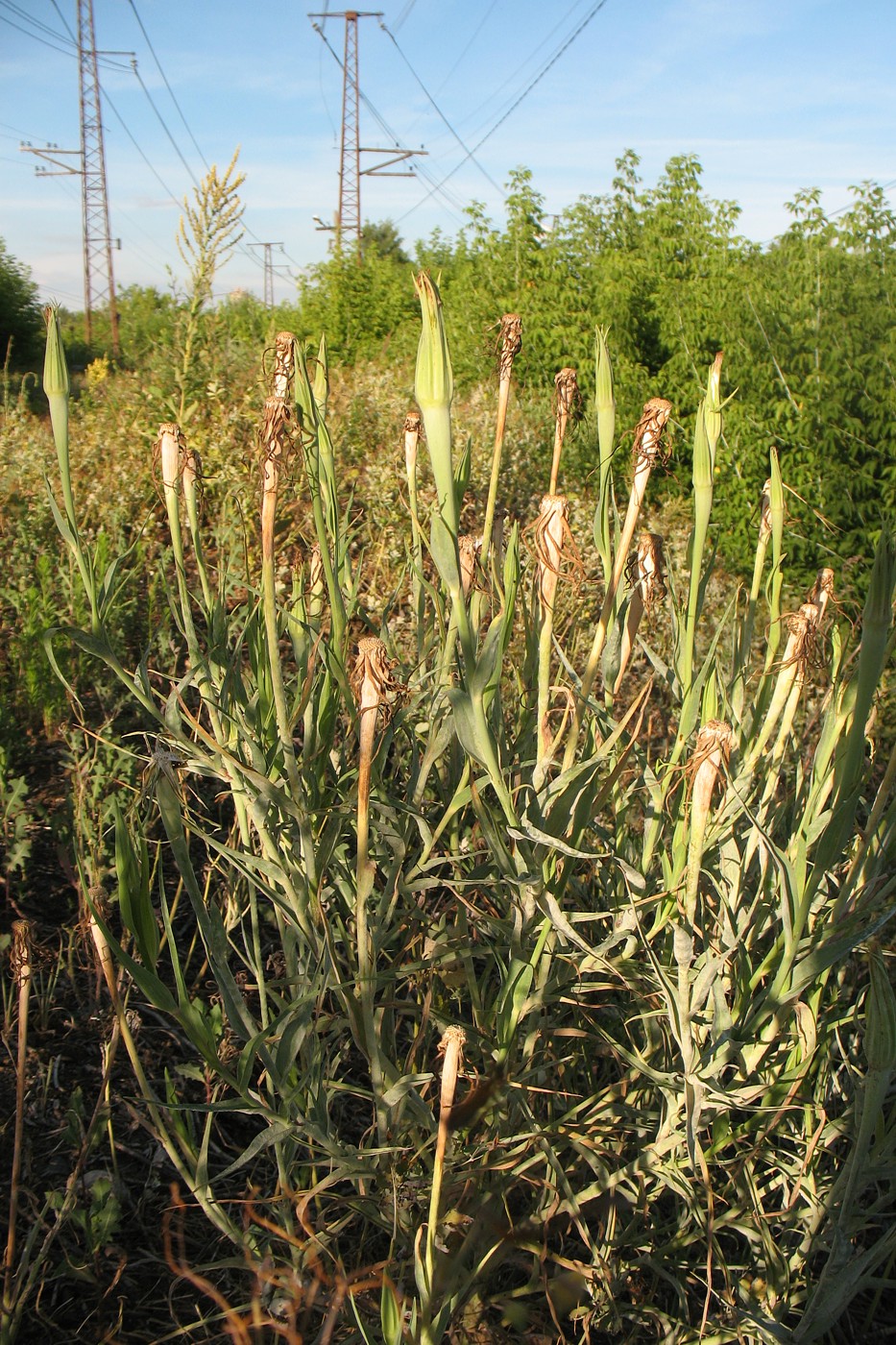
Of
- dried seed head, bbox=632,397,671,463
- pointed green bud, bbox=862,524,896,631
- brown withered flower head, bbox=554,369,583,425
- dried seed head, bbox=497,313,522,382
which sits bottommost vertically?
pointed green bud, bbox=862,524,896,631

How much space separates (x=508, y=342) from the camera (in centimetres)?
106

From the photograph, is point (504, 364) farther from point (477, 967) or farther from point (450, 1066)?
point (477, 967)

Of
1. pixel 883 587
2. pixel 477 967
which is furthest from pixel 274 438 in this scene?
pixel 477 967

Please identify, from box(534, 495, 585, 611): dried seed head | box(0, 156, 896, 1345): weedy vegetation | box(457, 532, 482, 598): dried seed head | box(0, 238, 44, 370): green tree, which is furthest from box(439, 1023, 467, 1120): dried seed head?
box(0, 238, 44, 370): green tree

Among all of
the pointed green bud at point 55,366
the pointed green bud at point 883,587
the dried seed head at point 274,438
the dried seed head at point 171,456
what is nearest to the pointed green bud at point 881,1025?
the pointed green bud at point 883,587

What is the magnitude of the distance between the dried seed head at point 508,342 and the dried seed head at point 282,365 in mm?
244

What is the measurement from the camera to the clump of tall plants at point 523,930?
2.60ft

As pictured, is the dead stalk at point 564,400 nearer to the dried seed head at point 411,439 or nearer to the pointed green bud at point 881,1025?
the dried seed head at point 411,439

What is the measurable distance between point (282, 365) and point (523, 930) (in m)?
0.61

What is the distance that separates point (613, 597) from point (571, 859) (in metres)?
0.28

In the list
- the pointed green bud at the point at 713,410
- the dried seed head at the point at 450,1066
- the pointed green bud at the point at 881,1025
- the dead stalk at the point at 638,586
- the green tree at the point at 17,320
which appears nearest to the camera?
the dried seed head at the point at 450,1066

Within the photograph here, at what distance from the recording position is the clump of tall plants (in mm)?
Answer: 792

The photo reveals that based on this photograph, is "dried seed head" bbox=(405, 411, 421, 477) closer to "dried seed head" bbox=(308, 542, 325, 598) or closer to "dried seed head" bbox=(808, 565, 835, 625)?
"dried seed head" bbox=(308, 542, 325, 598)

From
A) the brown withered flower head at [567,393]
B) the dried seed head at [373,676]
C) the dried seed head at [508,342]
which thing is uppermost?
the dried seed head at [508,342]
